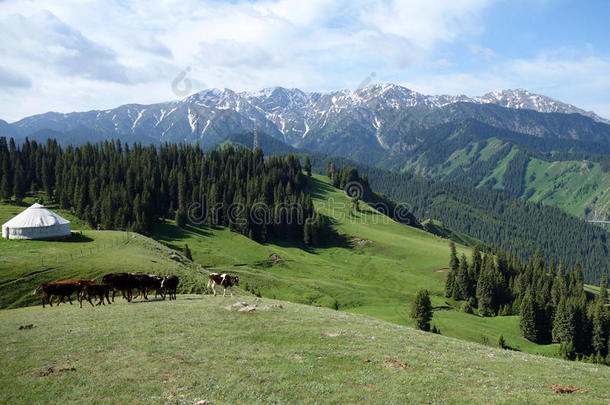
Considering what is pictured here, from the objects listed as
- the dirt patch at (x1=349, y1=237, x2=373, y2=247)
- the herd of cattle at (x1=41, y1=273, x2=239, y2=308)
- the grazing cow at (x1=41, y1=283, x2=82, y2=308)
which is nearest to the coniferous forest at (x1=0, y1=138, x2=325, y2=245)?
the dirt patch at (x1=349, y1=237, x2=373, y2=247)

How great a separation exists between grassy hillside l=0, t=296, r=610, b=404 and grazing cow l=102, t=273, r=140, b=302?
6.34 metres

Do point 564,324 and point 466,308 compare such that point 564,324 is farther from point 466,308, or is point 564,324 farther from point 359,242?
point 359,242

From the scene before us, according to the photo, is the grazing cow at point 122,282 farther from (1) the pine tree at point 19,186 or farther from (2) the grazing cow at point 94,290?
(1) the pine tree at point 19,186

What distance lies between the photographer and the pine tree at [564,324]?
301 ft

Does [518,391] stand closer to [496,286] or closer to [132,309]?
[132,309]

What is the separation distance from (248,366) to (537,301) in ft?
352

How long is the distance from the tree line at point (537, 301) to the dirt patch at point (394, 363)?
2902 inches

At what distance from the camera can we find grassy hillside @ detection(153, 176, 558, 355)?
90.1 metres

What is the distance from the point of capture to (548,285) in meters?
126

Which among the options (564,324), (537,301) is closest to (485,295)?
(537,301)

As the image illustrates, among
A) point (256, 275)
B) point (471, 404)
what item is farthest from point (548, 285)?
point (471, 404)

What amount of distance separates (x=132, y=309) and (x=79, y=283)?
8209 mm

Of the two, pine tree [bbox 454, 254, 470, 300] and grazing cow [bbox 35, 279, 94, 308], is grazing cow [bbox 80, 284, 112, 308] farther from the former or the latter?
pine tree [bbox 454, 254, 470, 300]

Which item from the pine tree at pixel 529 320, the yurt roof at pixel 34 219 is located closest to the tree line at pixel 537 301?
the pine tree at pixel 529 320
